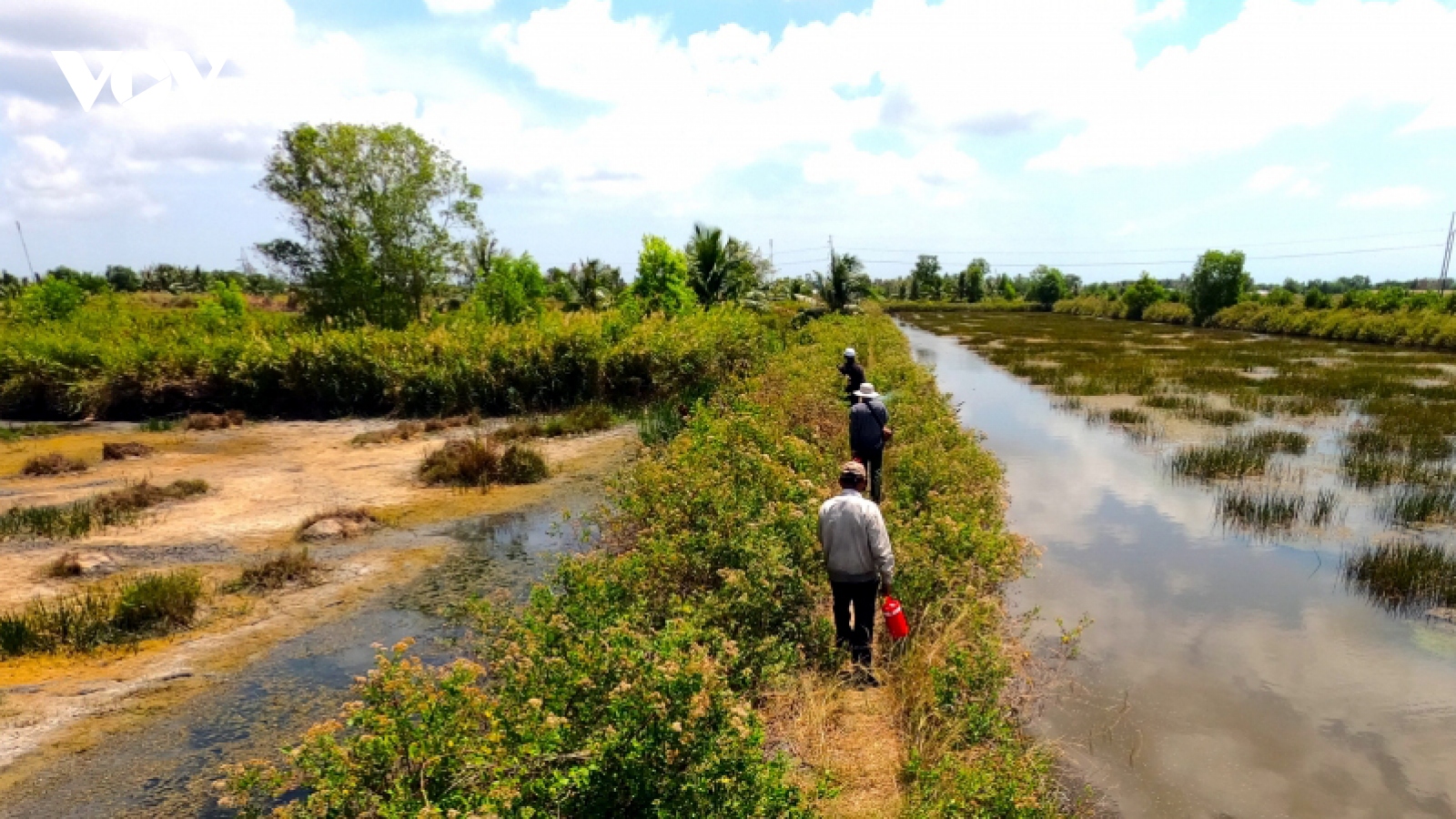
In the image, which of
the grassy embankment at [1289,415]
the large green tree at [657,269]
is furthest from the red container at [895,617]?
the large green tree at [657,269]

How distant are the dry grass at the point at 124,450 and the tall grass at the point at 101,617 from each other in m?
8.55

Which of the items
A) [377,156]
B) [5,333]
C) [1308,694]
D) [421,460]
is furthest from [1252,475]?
[5,333]

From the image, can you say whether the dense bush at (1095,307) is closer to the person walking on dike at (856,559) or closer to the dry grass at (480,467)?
the dry grass at (480,467)

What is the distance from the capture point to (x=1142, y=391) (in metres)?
21.8

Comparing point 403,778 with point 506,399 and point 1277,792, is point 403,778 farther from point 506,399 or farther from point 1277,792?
point 506,399

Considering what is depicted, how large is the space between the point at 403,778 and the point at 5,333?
91.8 feet

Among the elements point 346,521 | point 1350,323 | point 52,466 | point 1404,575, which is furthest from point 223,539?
point 1350,323

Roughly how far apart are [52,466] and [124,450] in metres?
1.38

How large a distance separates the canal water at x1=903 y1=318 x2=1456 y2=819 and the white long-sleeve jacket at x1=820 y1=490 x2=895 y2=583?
6.21 feet

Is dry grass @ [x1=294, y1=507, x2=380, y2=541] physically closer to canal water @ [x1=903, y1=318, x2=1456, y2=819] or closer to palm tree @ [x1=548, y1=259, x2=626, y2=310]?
canal water @ [x1=903, y1=318, x2=1456, y2=819]

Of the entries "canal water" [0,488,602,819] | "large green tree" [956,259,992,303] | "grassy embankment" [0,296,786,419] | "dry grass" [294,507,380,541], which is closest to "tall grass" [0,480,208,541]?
"dry grass" [294,507,380,541]

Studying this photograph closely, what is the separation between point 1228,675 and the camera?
264 inches

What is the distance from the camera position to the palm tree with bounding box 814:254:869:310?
31828 millimetres

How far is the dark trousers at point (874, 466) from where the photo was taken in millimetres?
9020
